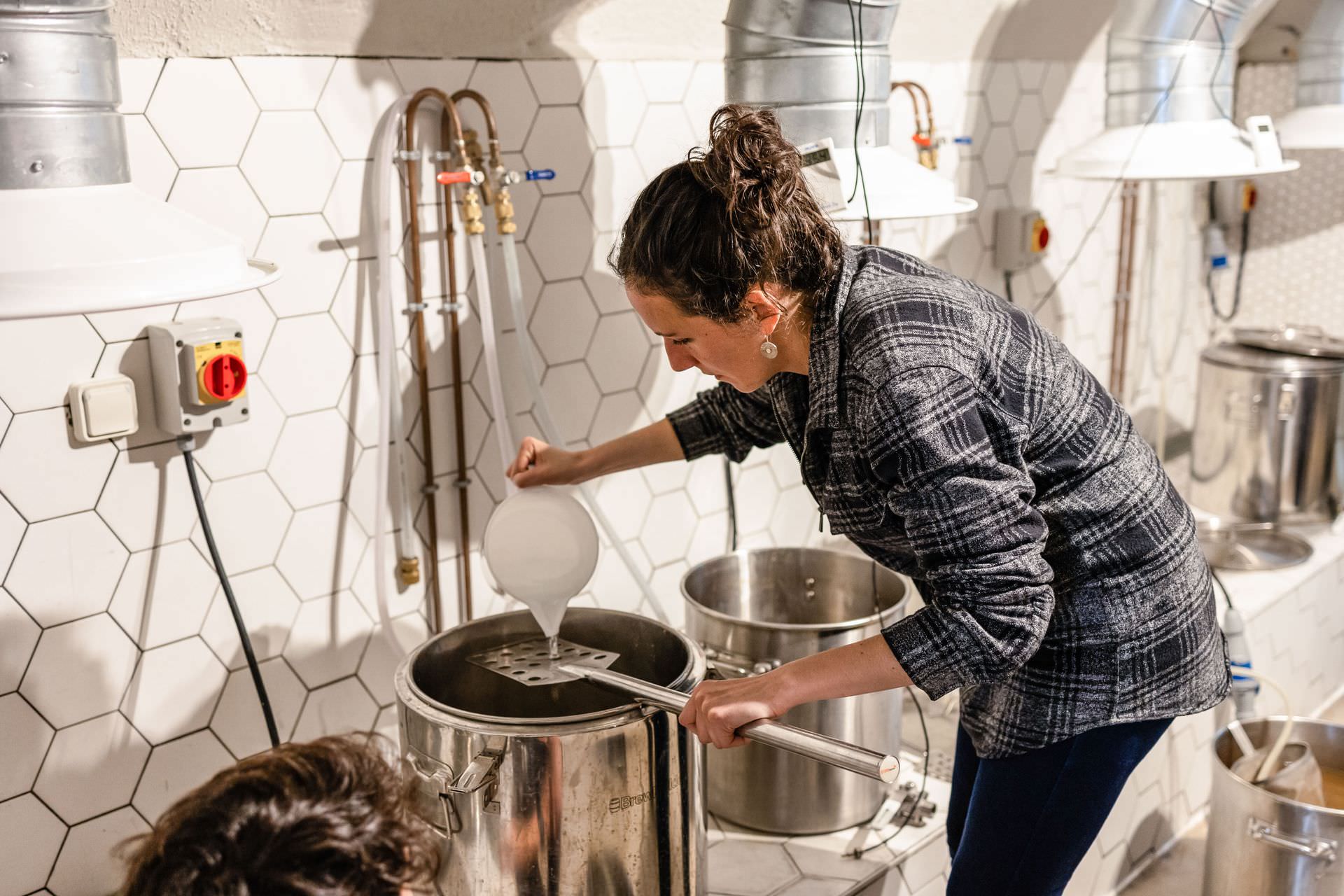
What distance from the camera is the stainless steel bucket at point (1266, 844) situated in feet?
5.87

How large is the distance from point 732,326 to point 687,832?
1.83 feet

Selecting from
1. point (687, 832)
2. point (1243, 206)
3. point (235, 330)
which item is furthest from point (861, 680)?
point (1243, 206)

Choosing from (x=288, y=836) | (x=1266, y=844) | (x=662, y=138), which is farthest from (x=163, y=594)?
(x=1266, y=844)

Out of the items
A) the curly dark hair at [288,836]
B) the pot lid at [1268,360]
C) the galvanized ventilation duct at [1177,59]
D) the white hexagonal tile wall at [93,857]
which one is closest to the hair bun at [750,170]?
the curly dark hair at [288,836]

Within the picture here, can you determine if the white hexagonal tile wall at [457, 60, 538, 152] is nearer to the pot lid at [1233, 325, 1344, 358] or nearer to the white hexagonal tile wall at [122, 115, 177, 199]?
the white hexagonal tile wall at [122, 115, 177, 199]

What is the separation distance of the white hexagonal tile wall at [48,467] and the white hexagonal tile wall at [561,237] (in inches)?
26.0

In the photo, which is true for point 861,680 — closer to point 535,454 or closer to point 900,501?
point 900,501

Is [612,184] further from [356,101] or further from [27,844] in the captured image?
[27,844]

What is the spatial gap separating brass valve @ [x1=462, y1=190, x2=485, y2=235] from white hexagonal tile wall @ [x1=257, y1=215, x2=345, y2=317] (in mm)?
165

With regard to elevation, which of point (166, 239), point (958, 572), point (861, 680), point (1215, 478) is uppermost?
point (166, 239)

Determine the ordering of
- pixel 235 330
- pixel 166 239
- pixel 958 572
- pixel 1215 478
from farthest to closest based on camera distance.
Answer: pixel 1215 478 → pixel 235 330 → pixel 958 572 → pixel 166 239

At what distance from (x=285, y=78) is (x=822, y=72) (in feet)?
2.24

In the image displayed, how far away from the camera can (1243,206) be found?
3.15 m

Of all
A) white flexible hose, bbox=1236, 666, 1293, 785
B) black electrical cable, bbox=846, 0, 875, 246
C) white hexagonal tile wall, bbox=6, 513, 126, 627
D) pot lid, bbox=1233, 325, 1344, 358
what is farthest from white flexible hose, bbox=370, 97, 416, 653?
pot lid, bbox=1233, 325, 1344, 358
